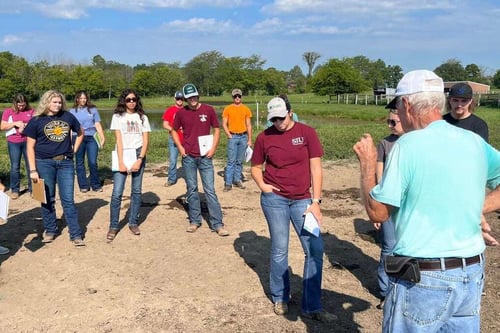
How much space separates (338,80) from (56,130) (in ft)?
199

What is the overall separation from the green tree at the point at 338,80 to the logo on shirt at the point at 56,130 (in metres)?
60.3

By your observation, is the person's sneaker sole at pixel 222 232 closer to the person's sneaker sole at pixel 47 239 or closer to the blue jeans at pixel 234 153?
the person's sneaker sole at pixel 47 239

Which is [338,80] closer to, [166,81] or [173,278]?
[166,81]

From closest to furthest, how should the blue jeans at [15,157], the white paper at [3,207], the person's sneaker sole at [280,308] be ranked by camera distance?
the person's sneaker sole at [280,308], the white paper at [3,207], the blue jeans at [15,157]

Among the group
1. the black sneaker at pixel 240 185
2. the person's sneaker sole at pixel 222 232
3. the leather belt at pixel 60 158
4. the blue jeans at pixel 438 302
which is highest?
the leather belt at pixel 60 158

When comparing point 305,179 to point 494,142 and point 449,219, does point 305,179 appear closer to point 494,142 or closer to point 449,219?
point 449,219

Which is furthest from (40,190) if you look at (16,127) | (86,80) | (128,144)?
(86,80)

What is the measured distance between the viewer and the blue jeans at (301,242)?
14.0ft

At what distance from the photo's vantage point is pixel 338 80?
64062 millimetres

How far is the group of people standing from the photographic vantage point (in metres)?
2.15

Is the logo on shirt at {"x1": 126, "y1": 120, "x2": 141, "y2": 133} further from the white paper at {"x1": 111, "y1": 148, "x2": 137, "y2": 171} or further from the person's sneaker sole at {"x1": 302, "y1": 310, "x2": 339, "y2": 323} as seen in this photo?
the person's sneaker sole at {"x1": 302, "y1": 310, "x2": 339, "y2": 323}

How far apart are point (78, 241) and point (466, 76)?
10366 cm

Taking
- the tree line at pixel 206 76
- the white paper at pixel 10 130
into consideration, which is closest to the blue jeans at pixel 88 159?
the white paper at pixel 10 130

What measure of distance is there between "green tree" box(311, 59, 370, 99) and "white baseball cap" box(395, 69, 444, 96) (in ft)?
208
